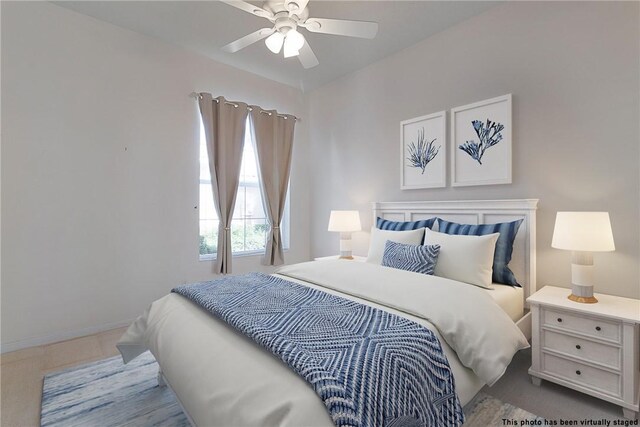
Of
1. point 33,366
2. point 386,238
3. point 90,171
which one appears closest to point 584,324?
point 386,238

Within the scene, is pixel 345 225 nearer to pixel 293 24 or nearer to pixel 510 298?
pixel 510 298

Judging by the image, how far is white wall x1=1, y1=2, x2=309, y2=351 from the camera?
243cm

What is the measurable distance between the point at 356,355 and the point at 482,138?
7.54ft

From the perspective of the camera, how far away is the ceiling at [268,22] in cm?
254

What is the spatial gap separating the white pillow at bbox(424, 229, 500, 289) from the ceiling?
1.98 meters

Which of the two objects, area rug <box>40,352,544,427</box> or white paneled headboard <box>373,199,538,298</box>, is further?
white paneled headboard <box>373,199,538,298</box>

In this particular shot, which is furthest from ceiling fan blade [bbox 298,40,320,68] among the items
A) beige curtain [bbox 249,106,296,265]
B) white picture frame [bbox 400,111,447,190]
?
beige curtain [bbox 249,106,296,265]

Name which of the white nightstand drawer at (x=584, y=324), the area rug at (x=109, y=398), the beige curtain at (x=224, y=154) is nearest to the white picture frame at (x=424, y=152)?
the white nightstand drawer at (x=584, y=324)

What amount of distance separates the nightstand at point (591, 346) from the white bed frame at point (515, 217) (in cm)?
23

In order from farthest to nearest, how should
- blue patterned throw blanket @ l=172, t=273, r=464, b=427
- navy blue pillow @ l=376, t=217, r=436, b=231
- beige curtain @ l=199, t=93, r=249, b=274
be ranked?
beige curtain @ l=199, t=93, r=249, b=274 < navy blue pillow @ l=376, t=217, r=436, b=231 < blue patterned throw blanket @ l=172, t=273, r=464, b=427

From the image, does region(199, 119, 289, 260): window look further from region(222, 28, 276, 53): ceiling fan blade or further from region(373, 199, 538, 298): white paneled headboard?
region(373, 199, 538, 298): white paneled headboard

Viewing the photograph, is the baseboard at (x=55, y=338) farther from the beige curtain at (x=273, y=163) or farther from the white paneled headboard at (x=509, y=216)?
the white paneled headboard at (x=509, y=216)

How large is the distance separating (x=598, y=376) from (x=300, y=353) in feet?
5.90

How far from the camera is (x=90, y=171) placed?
2734mm
